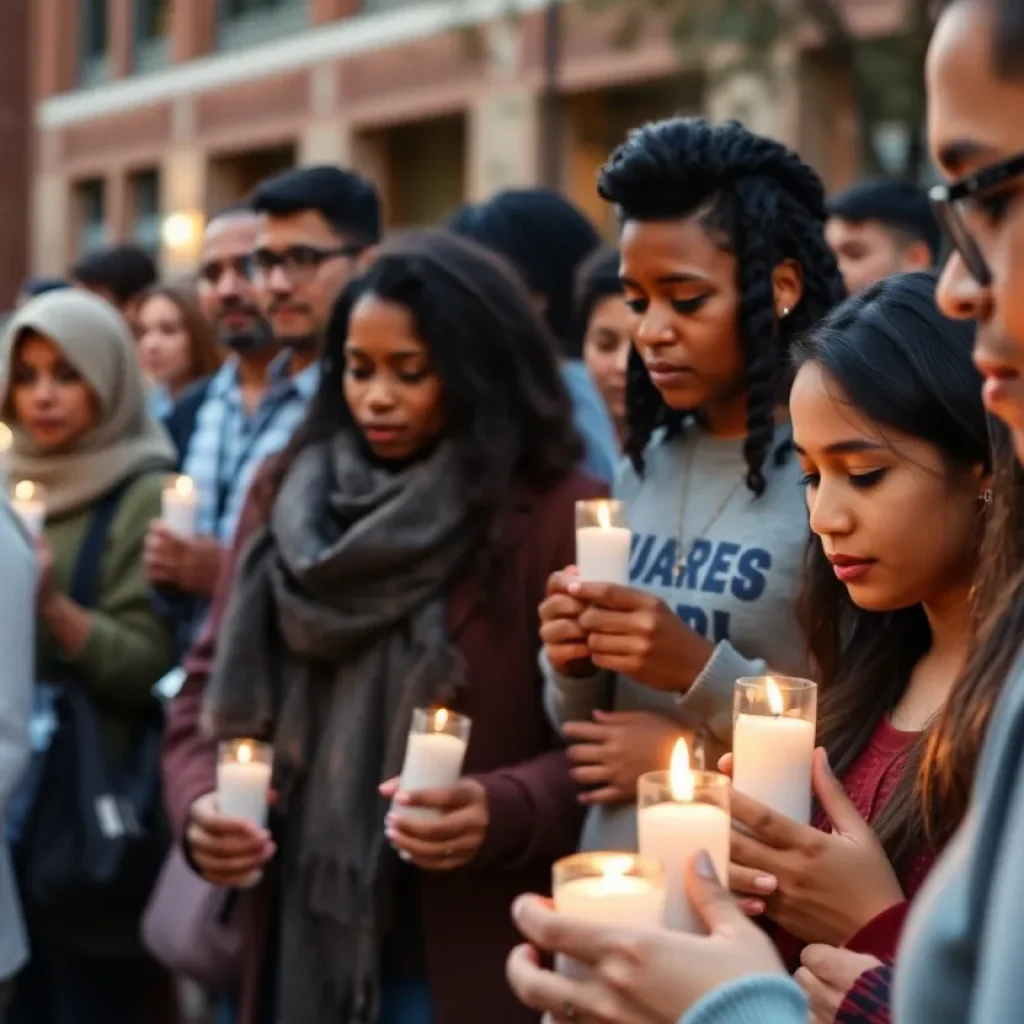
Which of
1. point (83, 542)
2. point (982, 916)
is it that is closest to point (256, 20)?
point (83, 542)

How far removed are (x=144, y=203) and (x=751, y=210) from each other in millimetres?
25580

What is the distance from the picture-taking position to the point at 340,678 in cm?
338

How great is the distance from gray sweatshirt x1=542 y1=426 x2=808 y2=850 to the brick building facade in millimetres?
7996

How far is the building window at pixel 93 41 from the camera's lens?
94.8 ft

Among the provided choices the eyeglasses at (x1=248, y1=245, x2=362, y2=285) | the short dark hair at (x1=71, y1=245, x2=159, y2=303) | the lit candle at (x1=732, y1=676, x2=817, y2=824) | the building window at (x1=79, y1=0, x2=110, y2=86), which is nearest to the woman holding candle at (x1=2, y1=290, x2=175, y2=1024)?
→ the eyeglasses at (x1=248, y1=245, x2=362, y2=285)

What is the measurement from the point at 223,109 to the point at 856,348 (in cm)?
2317

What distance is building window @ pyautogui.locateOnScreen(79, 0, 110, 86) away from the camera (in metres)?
28.9

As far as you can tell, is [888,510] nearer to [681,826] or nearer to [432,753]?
[681,826]

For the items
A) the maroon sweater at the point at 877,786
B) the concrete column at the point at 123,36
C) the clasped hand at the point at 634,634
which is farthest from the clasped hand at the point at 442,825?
the concrete column at the point at 123,36

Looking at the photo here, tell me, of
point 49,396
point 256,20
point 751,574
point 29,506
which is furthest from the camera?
point 256,20

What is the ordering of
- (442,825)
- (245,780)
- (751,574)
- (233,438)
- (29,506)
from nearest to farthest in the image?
(751,574)
(442,825)
(245,780)
(29,506)
(233,438)

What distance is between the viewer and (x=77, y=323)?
4777mm

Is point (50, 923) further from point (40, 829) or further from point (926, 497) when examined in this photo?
point (926, 497)

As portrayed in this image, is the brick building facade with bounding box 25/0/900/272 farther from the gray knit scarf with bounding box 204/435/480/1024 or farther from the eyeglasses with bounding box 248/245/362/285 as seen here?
the gray knit scarf with bounding box 204/435/480/1024
